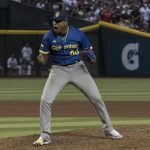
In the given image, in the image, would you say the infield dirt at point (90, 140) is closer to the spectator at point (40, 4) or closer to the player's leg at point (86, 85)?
the player's leg at point (86, 85)

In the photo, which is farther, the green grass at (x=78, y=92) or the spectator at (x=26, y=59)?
the spectator at (x=26, y=59)

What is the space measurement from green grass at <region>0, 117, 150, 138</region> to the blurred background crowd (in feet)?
56.3

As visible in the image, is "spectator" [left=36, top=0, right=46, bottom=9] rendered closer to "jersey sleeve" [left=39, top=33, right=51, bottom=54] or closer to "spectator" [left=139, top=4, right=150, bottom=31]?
"spectator" [left=139, top=4, right=150, bottom=31]

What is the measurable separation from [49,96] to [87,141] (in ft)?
3.02

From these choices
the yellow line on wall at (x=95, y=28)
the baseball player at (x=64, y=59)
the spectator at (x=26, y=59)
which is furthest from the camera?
the spectator at (x=26, y=59)

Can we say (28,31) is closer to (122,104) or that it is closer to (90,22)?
(90,22)

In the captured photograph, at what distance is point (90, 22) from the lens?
28.0 m

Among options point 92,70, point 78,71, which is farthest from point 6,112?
point 92,70

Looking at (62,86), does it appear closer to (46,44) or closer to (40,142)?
(46,44)

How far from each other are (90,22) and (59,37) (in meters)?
20.1

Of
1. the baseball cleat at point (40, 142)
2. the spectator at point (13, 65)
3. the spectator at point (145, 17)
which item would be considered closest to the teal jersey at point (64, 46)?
the baseball cleat at point (40, 142)

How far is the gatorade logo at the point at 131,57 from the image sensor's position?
1021 inches

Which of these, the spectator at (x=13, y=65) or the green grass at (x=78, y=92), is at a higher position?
the green grass at (x=78, y=92)

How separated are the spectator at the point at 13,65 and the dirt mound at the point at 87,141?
17.4 metres
